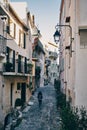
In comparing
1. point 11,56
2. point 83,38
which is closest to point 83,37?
point 83,38

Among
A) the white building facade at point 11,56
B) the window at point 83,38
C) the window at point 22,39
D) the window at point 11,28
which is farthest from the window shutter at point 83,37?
the window at point 22,39

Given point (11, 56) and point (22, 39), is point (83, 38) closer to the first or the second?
point (11, 56)

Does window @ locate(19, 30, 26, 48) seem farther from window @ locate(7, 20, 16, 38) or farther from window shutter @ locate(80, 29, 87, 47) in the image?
window shutter @ locate(80, 29, 87, 47)

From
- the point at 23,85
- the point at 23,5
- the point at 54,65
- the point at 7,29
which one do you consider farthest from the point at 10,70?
the point at 54,65

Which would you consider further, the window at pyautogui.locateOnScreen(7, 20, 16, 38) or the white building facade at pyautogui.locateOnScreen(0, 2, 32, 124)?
the window at pyautogui.locateOnScreen(7, 20, 16, 38)

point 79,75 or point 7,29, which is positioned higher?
point 7,29

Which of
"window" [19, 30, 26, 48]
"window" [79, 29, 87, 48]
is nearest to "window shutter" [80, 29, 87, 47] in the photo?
"window" [79, 29, 87, 48]

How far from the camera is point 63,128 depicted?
9812 millimetres

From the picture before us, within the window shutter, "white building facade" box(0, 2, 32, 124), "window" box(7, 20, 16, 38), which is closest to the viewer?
the window shutter

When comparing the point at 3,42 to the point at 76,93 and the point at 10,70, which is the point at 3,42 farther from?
the point at 76,93

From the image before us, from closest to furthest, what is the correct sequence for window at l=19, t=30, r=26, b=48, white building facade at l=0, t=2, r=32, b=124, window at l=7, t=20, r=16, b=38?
white building facade at l=0, t=2, r=32, b=124 < window at l=7, t=20, r=16, b=38 < window at l=19, t=30, r=26, b=48

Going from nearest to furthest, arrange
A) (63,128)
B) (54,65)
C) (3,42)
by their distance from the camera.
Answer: (63,128) < (3,42) < (54,65)

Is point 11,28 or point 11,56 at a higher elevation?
point 11,28

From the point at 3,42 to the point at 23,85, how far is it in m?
11.7
